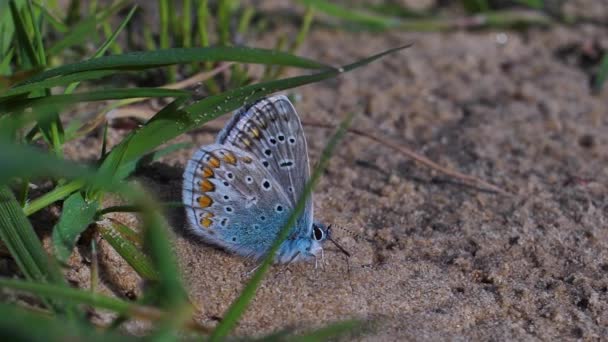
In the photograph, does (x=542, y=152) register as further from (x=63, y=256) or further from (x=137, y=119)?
(x=63, y=256)

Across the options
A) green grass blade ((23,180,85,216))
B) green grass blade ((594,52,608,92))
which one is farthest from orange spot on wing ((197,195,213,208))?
green grass blade ((594,52,608,92))

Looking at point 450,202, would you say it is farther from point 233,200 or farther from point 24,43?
point 24,43

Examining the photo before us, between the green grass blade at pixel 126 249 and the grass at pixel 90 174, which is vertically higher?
the grass at pixel 90 174

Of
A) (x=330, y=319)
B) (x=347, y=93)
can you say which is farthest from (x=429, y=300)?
(x=347, y=93)

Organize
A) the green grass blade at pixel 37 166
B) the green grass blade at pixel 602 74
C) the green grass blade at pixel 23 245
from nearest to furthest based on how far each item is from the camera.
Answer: the green grass blade at pixel 37 166 < the green grass blade at pixel 23 245 < the green grass blade at pixel 602 74

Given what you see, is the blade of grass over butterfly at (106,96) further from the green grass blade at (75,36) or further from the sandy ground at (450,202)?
the sandy ground at (450,202)

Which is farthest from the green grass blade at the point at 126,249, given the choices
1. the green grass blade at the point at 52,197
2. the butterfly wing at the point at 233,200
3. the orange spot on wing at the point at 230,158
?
the orange spot on wing at the point at 230,158
